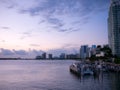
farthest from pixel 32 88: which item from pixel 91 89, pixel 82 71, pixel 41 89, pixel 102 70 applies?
pixel 102 70

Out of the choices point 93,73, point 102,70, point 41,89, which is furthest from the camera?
point 102,70

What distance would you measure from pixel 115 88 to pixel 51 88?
12519 millimetres

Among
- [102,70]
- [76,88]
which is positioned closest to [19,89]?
[76,88]

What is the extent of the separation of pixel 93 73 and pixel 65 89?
31754 mm

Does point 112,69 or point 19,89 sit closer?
point 19,89

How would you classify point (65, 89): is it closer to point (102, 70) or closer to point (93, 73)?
point (93, 73)

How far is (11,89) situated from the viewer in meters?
49.7

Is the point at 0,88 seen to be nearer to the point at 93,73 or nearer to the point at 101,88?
the point at 101,88

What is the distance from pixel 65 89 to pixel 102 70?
165ft

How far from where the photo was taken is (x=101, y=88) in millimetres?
51031

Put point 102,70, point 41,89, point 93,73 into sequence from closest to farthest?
point 41,89, point 93,73, point 102,70

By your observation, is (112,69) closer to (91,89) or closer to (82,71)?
(82,71)

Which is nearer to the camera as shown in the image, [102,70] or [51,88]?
[51,88]

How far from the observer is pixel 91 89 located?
164ft
